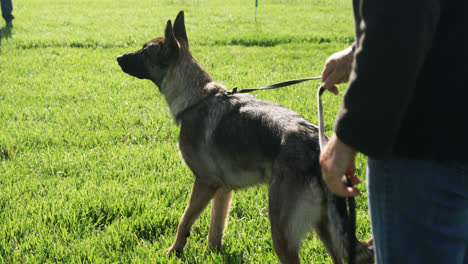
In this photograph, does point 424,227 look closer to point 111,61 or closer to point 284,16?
point 111,61

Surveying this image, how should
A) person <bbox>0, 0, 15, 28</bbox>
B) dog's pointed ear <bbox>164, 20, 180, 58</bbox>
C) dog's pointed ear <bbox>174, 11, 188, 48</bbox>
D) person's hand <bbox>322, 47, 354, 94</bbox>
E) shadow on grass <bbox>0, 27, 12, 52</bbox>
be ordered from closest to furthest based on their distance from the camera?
1. person's hand <bbox>322, 47, 354, 94</bbox>
2. dog's pointed ear <bbox>164, 20, 180, 58</bbox>
3. dog's pointed ear <bbox>174, 11, 188, 48</bbox>
4. shadow on grass <bbox>0, 27, 12, 52</bbox>
5. person <bbox>0, 0, 15, 28</bbox>

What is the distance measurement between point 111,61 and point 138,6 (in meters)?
9.21

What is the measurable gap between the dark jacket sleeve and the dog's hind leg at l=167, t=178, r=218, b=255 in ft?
6.26

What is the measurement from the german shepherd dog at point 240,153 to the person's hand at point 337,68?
1.52 ft

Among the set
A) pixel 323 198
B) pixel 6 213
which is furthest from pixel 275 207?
pixel 6 213

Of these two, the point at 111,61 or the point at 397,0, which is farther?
the point at 111,61

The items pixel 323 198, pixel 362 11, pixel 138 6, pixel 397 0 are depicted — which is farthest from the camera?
pixel 138 6

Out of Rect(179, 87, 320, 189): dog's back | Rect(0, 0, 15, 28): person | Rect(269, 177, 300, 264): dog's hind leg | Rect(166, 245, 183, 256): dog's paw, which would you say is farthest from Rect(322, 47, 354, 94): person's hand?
Rect(0, 0, 15, 28): person

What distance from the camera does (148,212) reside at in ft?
12.0

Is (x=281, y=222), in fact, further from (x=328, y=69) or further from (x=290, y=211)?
(x=328, y=69)

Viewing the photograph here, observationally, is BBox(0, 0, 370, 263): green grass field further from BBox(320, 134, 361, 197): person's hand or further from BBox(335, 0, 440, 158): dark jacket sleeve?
BBox(335, 0, 440, 158): dark jacket sleeve

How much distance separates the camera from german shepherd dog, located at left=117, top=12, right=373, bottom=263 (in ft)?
7.92

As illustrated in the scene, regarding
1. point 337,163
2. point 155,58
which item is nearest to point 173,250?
point 155,58

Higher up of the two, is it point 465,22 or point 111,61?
point 465,22
